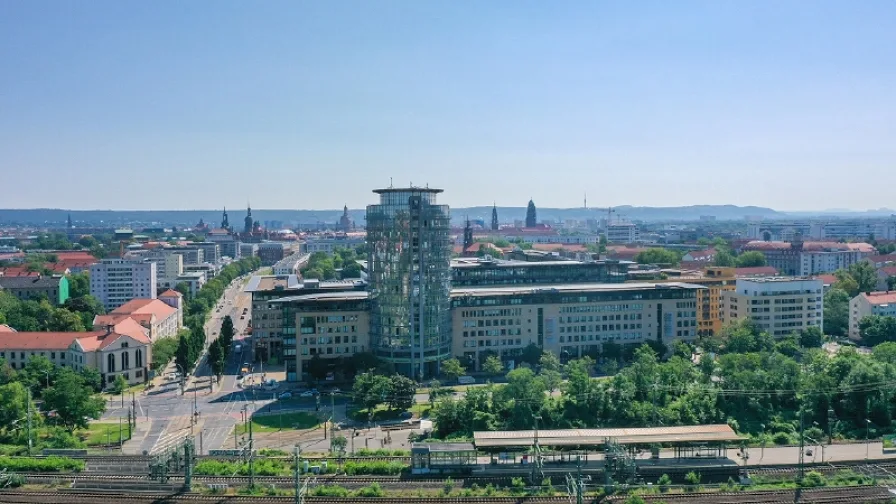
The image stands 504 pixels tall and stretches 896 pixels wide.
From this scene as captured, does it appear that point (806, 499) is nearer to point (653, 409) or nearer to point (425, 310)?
point (653, 409)

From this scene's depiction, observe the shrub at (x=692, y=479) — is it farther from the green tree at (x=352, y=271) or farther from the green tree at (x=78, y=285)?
the green tree at (x=78, y=285)

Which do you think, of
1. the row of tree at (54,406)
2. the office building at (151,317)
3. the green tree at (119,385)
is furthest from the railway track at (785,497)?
the office building at (151,317)

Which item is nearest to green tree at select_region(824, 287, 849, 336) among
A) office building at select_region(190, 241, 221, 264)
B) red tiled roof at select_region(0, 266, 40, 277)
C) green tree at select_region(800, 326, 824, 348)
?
green tree at select_region(800, 326, 824, 348)

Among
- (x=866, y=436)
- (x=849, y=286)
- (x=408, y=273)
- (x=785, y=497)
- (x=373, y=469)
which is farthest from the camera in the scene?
(x=849, y=286)

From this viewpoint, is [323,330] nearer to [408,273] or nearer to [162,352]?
[408,273]

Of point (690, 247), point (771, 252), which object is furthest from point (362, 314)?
point (690, 247)

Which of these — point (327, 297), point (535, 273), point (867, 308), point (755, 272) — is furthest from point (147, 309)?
point (755, 272)
